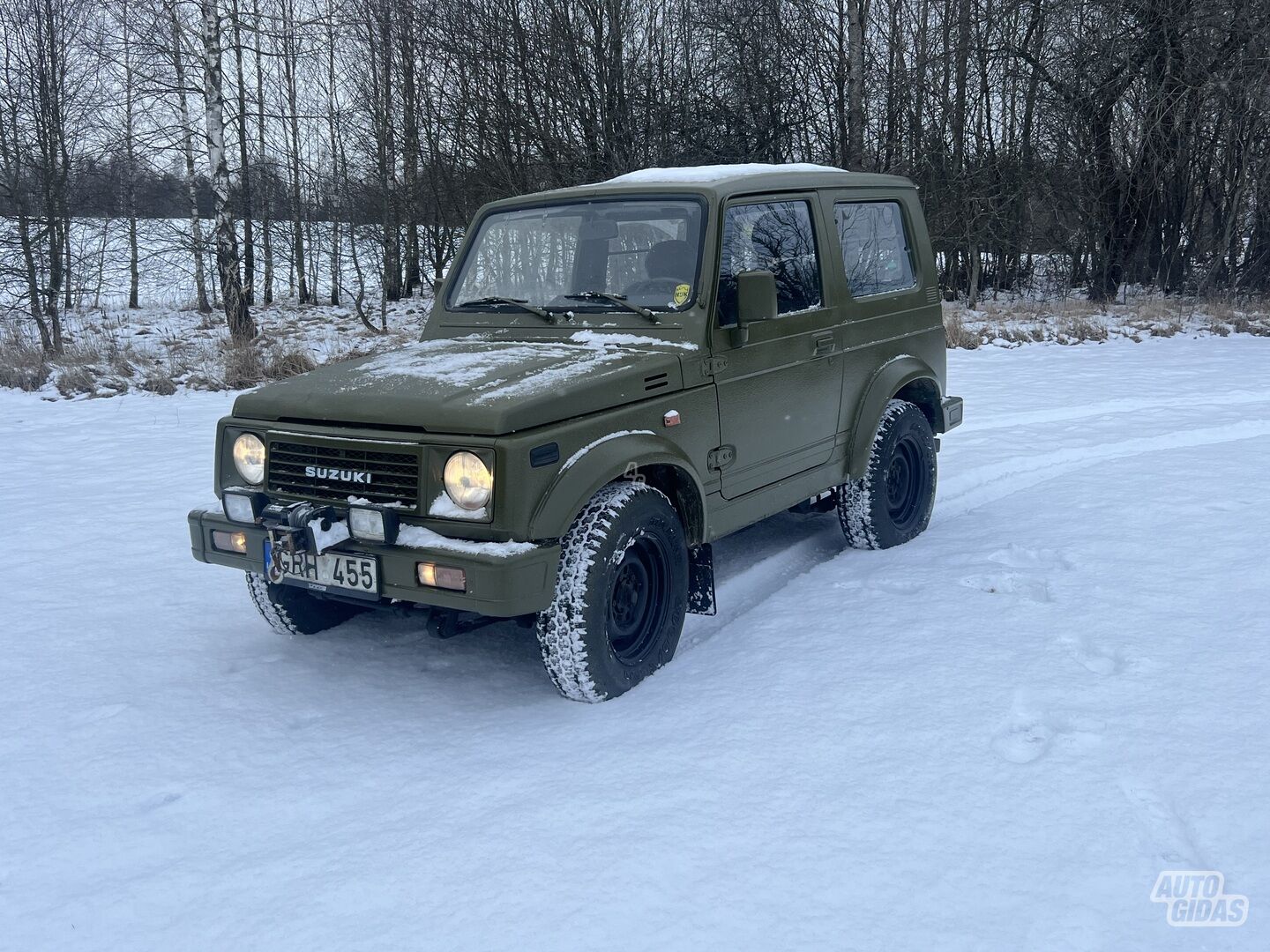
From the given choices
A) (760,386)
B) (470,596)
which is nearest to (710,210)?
(760,386)

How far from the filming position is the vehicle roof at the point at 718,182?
4379 millimetres

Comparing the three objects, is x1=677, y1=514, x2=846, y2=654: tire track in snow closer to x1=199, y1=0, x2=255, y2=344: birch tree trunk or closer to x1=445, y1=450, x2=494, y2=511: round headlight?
x1=445, y1=450, x2=494, y2=511: round headlight

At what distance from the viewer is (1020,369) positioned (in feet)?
38.0

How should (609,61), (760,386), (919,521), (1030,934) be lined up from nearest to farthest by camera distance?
(1030,934)
(760,386)
(919,521)
(609,61)

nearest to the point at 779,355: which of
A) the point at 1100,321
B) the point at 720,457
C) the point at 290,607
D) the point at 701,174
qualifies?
the point at 720,457

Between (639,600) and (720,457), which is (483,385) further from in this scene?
(720,457)

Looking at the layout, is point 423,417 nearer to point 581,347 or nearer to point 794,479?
point 581,347

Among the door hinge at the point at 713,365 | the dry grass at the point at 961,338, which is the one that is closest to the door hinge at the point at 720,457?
the door hinge at the point at 713,365

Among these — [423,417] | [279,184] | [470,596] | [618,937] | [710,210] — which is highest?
[279,184]

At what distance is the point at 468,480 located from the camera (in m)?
3.33

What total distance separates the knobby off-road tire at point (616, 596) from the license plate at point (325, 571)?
60cm

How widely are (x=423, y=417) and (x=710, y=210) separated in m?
1.61

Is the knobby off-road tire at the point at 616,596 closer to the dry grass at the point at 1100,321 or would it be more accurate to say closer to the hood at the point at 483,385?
the hood at the point at 483,385

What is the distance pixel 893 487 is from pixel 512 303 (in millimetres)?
2352
